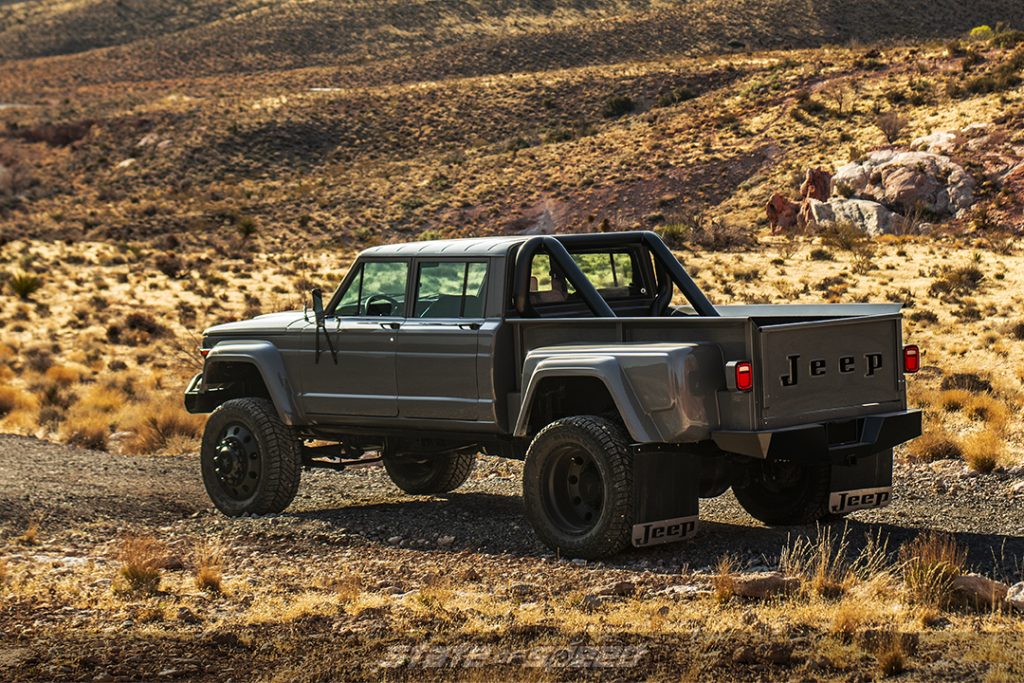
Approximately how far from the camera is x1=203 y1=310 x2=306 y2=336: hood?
11.4 m

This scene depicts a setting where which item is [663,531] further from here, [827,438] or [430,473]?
[430,473]

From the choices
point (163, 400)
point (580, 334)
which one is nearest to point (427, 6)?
point (163, 400)

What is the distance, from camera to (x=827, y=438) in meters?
8.88

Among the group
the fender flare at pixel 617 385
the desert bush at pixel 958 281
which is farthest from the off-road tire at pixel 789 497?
the desert bush at pixel 958 281

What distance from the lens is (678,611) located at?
775cm

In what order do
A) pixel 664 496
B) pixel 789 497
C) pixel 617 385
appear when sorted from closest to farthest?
pixel 617 385
pixel 664 496
pixel 789 497

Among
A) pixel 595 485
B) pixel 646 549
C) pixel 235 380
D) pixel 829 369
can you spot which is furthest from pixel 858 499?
pixel 235 380

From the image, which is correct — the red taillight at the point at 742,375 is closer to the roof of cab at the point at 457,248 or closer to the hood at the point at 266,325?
the roof of cab at the point at 457,248

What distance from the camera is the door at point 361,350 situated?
1062 cm

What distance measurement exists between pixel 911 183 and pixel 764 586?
129 feet

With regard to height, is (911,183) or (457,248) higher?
(911,183)

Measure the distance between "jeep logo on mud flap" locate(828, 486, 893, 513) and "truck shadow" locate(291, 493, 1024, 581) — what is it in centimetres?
17

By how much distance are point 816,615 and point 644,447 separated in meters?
2.14

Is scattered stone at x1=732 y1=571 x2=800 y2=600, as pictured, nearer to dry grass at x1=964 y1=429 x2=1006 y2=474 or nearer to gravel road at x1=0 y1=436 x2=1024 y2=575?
gravel road at x1=0 y1=436 x2=1024 y2=575
